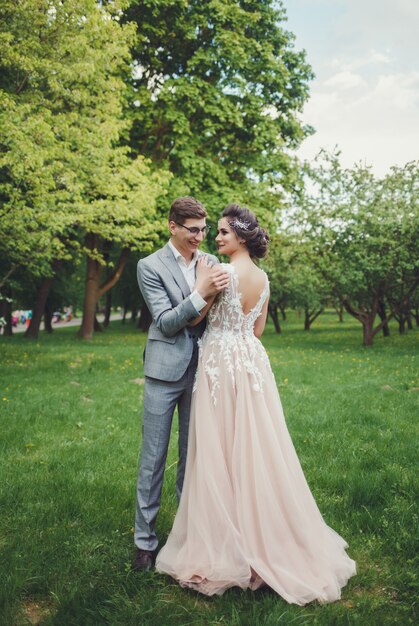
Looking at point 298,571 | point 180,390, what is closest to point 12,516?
point 180,390

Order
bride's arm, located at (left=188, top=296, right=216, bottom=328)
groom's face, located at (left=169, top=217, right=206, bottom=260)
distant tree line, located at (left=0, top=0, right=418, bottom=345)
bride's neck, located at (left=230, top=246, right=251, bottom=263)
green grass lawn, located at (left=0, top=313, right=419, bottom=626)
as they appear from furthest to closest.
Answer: distant tree line, located at (left=0, top=0, right=418, bottom=345) → bride's neck, located at (left=230, top=246, right=251, bottom=263) → groom's face, located at (left=169, top=217, right=206, bottom=260) → bride's arm, located at (left=188, top=296, right=216, bottom=328) → green grass lawn, located at (left=0, top=313, right=419, bottom=626)

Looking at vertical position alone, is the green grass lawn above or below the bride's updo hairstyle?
below

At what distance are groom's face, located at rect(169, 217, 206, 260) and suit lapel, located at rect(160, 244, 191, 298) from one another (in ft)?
0.35

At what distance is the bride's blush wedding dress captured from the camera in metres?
3.63

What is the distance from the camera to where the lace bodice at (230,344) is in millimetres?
3984

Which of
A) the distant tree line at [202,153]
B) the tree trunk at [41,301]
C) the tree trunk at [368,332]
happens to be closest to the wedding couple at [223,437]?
the distant tree line at [202,153]

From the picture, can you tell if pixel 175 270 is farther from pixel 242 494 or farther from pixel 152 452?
pixel 242 494

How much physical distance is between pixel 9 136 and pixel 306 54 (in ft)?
52.1

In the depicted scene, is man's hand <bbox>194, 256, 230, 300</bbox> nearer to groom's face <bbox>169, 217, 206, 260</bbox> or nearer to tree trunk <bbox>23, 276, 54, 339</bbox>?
groom's face <bbox>169, 217, 206, 260</bbox>

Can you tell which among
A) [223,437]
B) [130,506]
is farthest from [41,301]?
[223,437]

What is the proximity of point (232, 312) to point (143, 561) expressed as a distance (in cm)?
210

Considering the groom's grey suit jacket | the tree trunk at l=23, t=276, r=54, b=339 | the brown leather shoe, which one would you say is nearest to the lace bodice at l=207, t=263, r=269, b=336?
the groom's grey suit jacket

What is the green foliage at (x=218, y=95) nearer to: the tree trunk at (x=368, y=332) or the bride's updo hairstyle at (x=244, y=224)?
the tree trunk at (x=368, y=332)

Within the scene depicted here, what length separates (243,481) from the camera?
3.79 m
